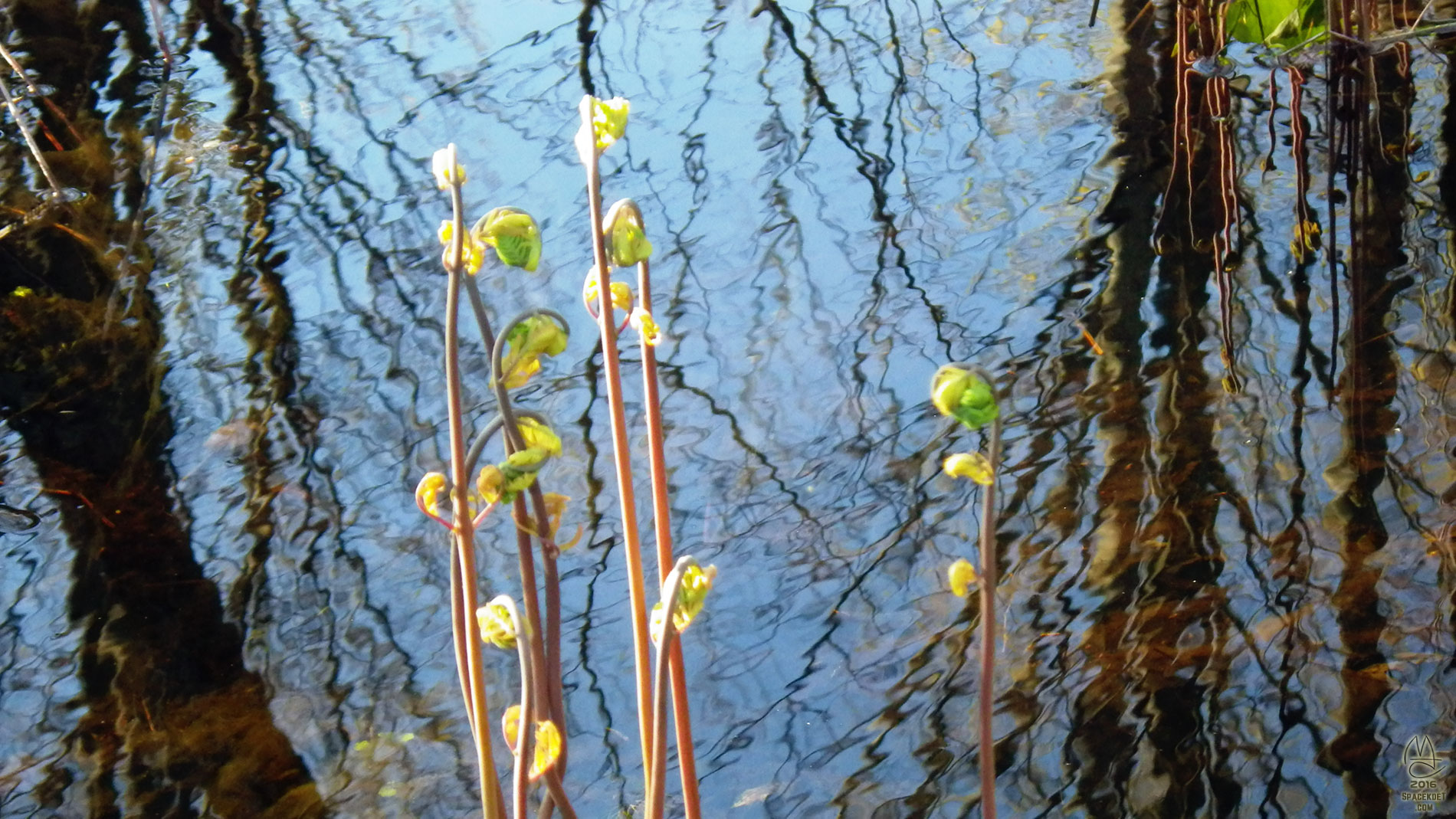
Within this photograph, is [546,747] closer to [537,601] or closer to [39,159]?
[537,601]

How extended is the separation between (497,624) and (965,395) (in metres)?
0.41

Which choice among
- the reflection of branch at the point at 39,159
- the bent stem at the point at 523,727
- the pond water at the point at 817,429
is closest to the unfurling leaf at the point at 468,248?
the bent stem at the point at 523,727

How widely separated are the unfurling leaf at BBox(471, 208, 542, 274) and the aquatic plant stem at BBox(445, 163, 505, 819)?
0.07 feet

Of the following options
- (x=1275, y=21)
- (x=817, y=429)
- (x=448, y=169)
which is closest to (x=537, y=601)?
(x=448, y=169)

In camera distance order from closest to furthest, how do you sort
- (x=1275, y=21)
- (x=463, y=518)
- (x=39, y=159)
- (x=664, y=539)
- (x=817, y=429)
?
(x=463, y=518), (x=664, y=539), (x=817, y=429), (x=1275, y=21), (x=39, y=159)

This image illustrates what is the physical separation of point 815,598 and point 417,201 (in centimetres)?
205

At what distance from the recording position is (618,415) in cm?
102

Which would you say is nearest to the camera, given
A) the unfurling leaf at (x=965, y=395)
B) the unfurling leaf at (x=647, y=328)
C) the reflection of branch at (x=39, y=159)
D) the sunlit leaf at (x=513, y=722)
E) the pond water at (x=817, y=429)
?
the unfurling leaf at (x=965, y=395)

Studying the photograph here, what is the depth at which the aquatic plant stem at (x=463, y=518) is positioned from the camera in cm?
92

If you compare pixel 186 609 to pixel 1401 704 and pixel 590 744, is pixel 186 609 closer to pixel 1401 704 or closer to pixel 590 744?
pixel 590 744

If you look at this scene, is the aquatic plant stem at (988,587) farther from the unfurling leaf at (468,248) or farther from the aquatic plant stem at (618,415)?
the unfurling leaf at (468,248)

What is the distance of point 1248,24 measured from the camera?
290 centimetres

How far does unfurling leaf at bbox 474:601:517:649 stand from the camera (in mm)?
974

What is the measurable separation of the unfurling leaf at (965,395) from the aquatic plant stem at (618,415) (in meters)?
0.25
